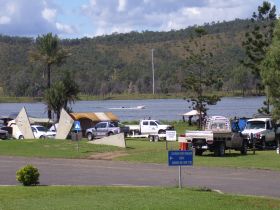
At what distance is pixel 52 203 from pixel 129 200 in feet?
6.33

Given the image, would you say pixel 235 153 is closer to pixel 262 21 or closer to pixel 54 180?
pixel 54 180

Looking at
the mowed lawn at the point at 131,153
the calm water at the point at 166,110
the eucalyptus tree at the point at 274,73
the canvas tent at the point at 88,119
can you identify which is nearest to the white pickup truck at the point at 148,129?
the canvas tent at the point at 88,119

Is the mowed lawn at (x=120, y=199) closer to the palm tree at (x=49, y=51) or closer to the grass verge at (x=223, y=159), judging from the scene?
the grass verge at (x=223, y=159)

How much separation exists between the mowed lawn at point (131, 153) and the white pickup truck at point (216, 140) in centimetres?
49

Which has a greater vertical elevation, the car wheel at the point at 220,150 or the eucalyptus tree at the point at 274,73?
the eucalyptus tree at the point at 274,73

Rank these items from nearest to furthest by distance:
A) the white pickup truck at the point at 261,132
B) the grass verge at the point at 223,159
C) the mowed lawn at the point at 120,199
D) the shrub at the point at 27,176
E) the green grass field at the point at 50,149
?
the mowed lawn at the point at 120,199
the shrub at the point at 27,176
the grass verge at the point at 223,159
the green grass field at the point at 50,149
the white pickup truck at the point at 261,132

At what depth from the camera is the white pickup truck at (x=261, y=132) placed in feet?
139

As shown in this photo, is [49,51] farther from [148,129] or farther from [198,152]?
[198,152]

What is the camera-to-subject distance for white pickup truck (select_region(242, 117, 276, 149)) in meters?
42.5

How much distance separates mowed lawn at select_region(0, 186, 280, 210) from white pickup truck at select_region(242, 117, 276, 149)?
75.1 ft

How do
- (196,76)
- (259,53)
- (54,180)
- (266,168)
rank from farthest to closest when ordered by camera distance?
(196,76)
(259,53)
(266,168)
(54,180)

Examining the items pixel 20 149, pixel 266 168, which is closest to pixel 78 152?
pixel 20 149

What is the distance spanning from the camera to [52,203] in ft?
54.2

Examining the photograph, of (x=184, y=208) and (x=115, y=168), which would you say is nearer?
(x=184, y=208)
